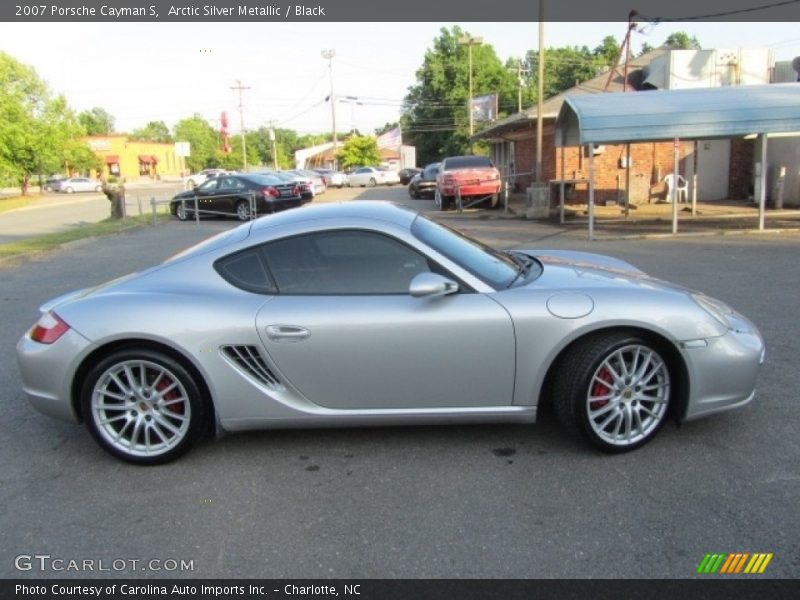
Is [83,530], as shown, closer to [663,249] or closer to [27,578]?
[27,578]

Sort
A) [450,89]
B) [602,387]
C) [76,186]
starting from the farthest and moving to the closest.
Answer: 1. [450,89]
2. [76,186]
3. [602,387]

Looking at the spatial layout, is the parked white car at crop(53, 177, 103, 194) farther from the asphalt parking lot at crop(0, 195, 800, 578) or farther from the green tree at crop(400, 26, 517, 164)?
the asphalt parking lot at crop(0, 195, 800, 578)

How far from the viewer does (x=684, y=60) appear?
21.8 meters

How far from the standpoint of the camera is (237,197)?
21.8 meters

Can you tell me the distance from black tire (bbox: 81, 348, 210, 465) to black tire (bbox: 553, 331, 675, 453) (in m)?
2.05

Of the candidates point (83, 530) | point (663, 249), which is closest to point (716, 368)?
point (83, 530)

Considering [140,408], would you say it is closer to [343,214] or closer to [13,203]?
[343,214]

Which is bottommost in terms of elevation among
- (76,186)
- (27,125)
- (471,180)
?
(471,180)

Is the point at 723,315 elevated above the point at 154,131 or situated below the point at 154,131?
below

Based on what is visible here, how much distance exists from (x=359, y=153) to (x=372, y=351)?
66.1 metres

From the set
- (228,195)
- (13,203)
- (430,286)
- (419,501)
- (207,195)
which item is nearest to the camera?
(419,501)

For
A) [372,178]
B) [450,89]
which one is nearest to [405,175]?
[372,178]

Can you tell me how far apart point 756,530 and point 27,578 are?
3175mm
